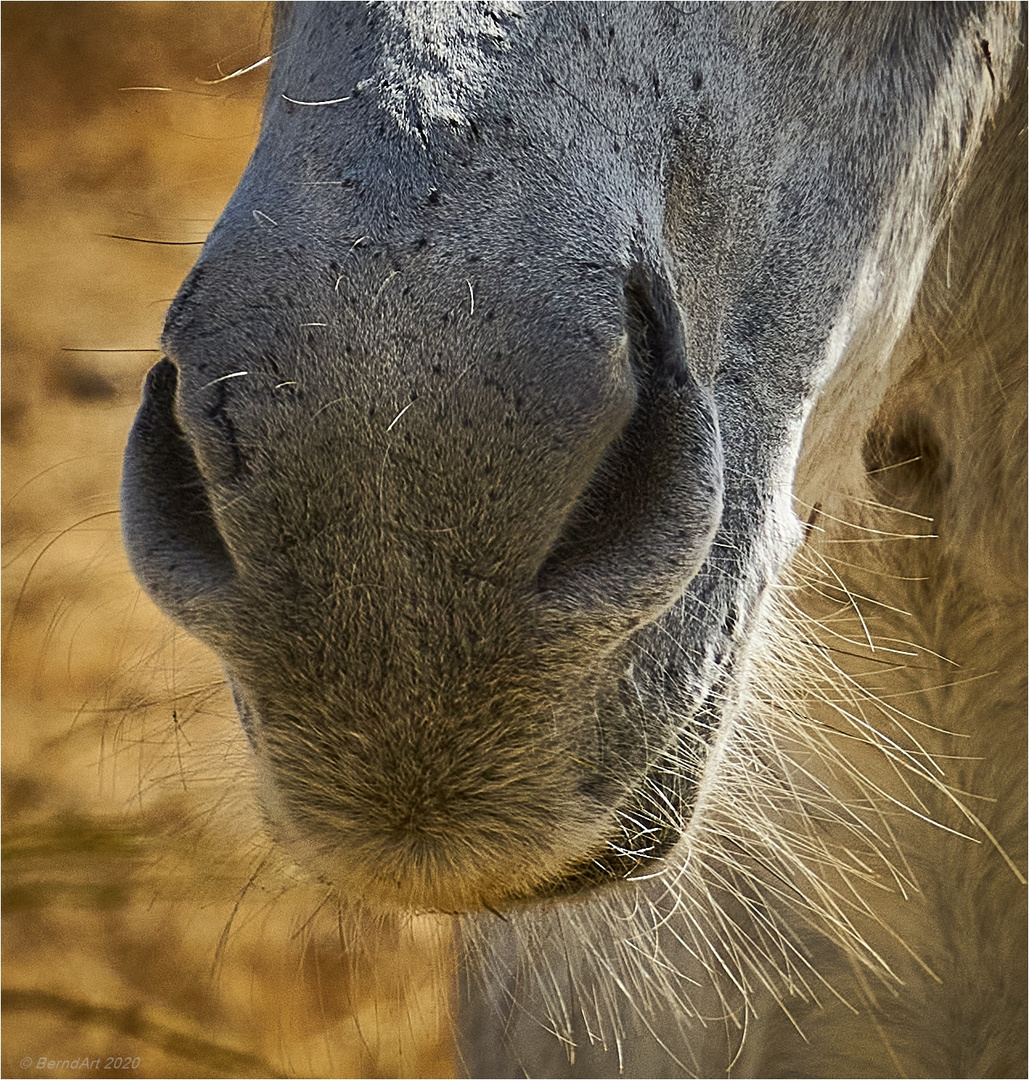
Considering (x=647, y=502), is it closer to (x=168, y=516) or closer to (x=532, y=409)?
(x=532, y=409)

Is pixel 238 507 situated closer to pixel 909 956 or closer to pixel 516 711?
pixel 516 711

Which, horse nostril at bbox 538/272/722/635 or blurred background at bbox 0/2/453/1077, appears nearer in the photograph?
horse nostril at bbox 538/272/722/635

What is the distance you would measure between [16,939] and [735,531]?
307 centimetres

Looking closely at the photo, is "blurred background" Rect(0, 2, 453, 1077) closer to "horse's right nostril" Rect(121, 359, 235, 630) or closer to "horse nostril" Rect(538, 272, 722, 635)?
"horse's right nostril" Rect(121, 359, 235, 630)

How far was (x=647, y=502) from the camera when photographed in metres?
0.63

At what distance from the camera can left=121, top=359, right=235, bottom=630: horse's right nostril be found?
2.03 feet

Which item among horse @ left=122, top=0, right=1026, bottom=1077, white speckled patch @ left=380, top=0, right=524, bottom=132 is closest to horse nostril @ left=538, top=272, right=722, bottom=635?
horse @ left=122, top=0, right=1026, bottom=1077

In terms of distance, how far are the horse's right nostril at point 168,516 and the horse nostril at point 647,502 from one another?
20 centimetres

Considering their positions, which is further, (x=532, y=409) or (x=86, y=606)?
(x=86, y=606)

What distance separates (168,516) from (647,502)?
287 mm

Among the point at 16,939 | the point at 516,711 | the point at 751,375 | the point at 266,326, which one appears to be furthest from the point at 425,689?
the point at 16,939

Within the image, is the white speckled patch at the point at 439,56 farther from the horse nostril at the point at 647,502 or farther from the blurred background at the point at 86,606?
the blurred background at the point at 86,606

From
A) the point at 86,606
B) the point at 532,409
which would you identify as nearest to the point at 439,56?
the point at 532,409

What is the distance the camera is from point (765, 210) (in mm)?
800
